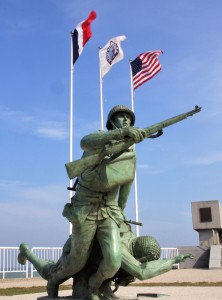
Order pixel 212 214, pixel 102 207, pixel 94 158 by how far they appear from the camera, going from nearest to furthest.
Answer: pixel 94 158
pixel 102 207
pixel 212 214

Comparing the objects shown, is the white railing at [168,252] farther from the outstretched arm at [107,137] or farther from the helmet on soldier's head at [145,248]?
the outstretched arm at [107,137]

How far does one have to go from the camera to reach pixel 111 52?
1744 cm

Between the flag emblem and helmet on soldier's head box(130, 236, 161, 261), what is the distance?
12.8 m

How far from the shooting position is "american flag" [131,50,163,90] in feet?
57.7

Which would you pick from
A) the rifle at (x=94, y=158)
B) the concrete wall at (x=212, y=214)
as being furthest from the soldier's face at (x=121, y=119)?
the concrete wall at (x=212, y=214)

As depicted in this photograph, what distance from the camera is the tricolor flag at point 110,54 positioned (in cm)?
1723

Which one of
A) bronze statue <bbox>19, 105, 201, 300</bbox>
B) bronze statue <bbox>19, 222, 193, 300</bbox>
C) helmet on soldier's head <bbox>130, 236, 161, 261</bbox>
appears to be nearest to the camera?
bronze statue <bbox>19, 105, 201, 300</bbox>

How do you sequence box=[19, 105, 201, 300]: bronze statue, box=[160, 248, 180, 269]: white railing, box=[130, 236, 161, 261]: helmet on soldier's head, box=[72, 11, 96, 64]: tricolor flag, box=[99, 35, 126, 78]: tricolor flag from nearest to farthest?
box=[19, 105, 201, 300]: bronze statue < box=[130, 236, 161, 261]: helmet on soldier's head < box=[72, 11, 96, 64]: tricolor flag < box=[99, 35, 126, 78]: tricolor flag < box=[160, 248, 180, 269]: white railing

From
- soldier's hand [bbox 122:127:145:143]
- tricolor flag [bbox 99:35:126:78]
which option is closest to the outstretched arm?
soldier's hand [bbox 122:127:145:143]

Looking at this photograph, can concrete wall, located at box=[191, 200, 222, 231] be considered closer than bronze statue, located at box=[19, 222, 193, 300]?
No

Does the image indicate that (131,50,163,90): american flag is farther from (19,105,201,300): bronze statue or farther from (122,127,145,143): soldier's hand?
(122,127,145,143): soldier's hand

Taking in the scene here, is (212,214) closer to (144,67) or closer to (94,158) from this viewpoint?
(144,67)

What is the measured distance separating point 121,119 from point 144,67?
12885 millimetres

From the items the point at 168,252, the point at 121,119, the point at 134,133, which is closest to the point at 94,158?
the point at 134,133
